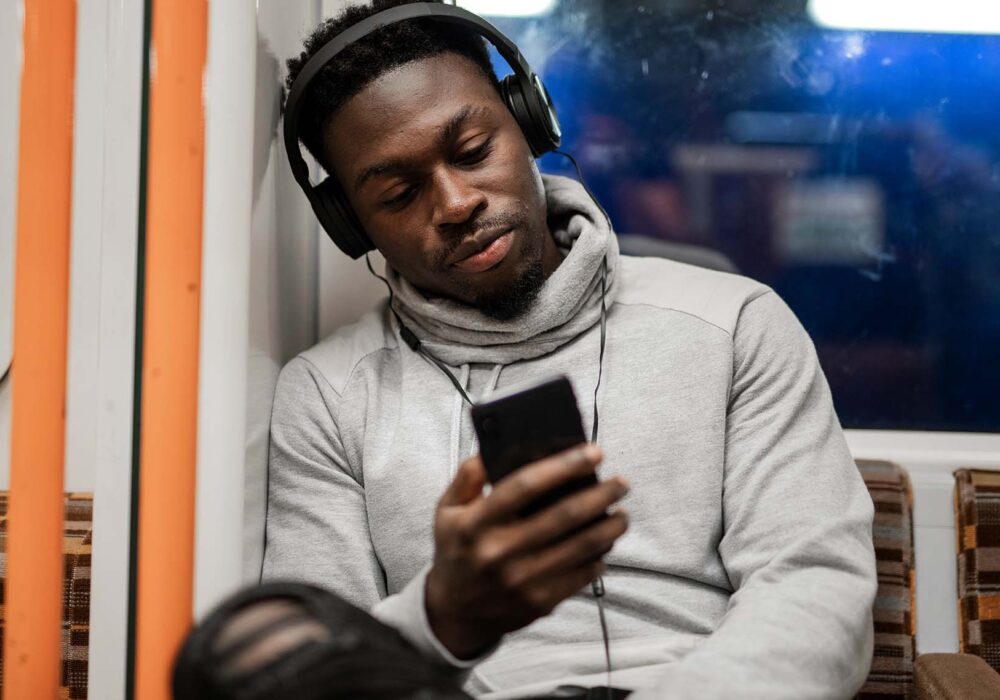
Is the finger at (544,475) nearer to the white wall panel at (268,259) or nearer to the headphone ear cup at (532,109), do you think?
the white wall panel at (268,259)

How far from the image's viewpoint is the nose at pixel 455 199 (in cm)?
119

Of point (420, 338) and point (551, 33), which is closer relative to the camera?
point (420, 338)

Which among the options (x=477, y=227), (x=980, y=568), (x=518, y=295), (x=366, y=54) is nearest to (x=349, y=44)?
(x=366, y=54)

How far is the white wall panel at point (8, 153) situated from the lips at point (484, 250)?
0.90 meters

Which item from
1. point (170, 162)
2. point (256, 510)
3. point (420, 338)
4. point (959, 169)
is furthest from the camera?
point (959, 169)

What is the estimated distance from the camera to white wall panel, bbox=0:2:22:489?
1.60 meters

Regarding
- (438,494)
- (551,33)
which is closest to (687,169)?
(551,33)

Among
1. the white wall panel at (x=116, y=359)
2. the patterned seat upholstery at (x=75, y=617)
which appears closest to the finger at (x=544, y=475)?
the white wall panel at (x=116, y=359)

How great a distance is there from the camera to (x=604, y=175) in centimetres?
170

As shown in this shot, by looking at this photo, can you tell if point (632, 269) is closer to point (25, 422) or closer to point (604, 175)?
point (604, 175)

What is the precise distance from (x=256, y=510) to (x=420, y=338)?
0.34m

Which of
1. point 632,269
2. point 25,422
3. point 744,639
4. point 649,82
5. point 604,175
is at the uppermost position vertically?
point 649,82

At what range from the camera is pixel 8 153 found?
5.23 feet

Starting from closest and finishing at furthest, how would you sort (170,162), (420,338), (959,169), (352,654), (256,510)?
(352,654) < (170,162) < (256,510) < (420,338) < (959,169)
